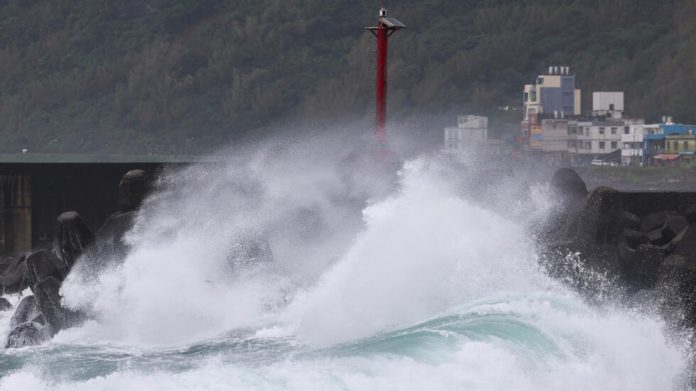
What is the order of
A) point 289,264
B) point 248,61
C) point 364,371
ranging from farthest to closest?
1. point 248,61
2. point 289,264
3. point 364,371

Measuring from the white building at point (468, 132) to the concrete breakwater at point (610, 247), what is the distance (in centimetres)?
3636

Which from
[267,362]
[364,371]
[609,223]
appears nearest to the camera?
[364,371]

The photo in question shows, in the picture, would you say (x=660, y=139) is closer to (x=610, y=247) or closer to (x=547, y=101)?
(x=547, y=101)

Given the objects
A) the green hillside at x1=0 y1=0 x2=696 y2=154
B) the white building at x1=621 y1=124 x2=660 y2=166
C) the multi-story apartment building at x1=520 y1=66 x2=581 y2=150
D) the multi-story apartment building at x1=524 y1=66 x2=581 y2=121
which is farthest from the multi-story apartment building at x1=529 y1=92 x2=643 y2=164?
the green hillside at x1=0 y1=0 x2=696 y2=154

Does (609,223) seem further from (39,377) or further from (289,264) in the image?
(39,377)

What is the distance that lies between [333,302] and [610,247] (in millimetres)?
2788

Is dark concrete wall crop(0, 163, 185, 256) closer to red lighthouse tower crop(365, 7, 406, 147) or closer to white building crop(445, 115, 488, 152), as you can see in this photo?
red lighthouse tower crop(365, 7, 406, 147)

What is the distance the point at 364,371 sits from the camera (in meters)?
9.55

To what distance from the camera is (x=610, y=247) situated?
12.8 m

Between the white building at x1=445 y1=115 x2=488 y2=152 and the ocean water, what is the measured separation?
118ft

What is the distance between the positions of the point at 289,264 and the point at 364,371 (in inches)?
174

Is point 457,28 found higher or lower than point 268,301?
higher

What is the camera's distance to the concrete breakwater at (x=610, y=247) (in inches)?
488

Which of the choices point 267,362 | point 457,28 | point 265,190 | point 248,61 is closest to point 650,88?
point 457,28
